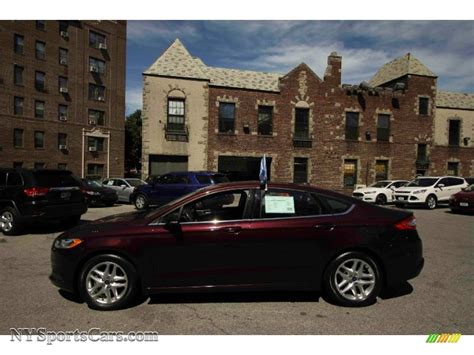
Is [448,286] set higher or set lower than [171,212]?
lower

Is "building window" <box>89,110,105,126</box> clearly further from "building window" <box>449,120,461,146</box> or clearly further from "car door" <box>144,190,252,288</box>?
Result: "car door" <box>144,190,252,288</box>

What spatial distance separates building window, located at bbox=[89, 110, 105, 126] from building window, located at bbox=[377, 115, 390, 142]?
1156 inches

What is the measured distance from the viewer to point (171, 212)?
13.4 ft

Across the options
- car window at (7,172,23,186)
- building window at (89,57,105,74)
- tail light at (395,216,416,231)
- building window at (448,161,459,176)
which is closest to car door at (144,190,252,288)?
tail light at (395,216,416,231)

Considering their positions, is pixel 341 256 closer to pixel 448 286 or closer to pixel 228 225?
pixel 228 225

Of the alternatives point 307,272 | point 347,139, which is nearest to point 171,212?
point 307,272

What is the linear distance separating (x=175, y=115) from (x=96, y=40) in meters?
23.6

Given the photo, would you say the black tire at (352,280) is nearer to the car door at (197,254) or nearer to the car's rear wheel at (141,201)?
the car door at (197,254)

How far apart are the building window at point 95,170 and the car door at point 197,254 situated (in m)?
35.4

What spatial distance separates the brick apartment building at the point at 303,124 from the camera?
70.8 ft

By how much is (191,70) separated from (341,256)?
20.1m

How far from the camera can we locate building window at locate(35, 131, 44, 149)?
33031mm

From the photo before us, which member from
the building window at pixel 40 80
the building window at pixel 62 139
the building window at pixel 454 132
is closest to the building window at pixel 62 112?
the building window at pixel 62 139

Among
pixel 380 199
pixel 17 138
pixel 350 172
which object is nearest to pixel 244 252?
pixel 380 199
